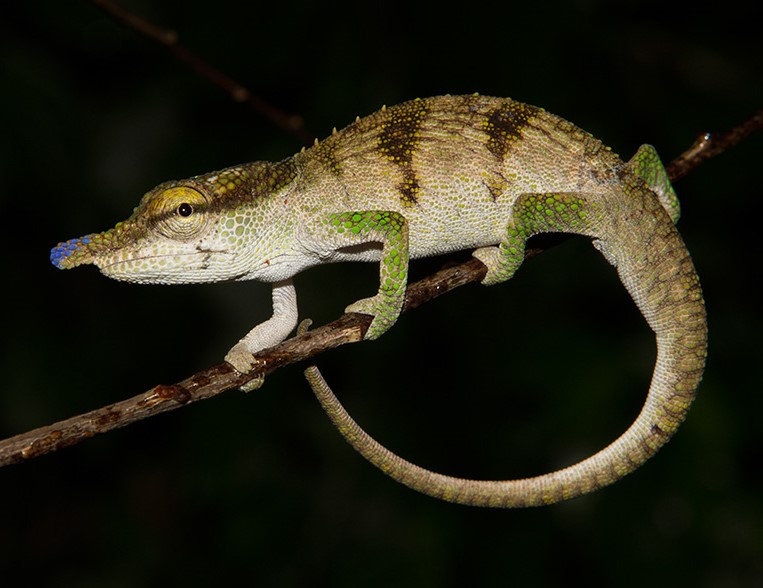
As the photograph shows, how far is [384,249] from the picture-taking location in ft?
6.94

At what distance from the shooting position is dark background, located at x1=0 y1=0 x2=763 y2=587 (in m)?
3.38

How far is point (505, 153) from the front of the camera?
83.1 inches

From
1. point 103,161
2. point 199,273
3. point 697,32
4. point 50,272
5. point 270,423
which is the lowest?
point 270,423

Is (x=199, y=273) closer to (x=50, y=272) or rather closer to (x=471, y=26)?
(x=471, y=26)

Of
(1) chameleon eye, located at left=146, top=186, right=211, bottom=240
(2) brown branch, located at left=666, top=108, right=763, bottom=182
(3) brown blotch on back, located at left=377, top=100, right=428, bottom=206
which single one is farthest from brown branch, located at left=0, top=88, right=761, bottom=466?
(1) chameleon eye, located at left=146, top=186, right=211, bottom=240

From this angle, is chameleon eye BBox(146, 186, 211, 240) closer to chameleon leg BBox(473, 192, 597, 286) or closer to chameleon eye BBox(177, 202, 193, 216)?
chameleon eye BBox(177, 202, 193, 216)

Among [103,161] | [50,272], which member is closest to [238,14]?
[103,161]

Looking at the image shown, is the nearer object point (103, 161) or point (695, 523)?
point (695, 523)

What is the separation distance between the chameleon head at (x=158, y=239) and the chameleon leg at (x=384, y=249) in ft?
1.19

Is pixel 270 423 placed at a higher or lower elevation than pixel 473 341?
lower

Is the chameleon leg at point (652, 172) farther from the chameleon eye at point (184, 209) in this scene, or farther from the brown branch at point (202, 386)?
the chameleon eye at point (184, 209)

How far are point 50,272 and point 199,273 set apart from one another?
2576 mm

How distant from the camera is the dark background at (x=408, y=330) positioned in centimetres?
338

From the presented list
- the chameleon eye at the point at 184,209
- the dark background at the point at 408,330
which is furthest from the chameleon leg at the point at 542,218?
the dark background at the point at 408,330
